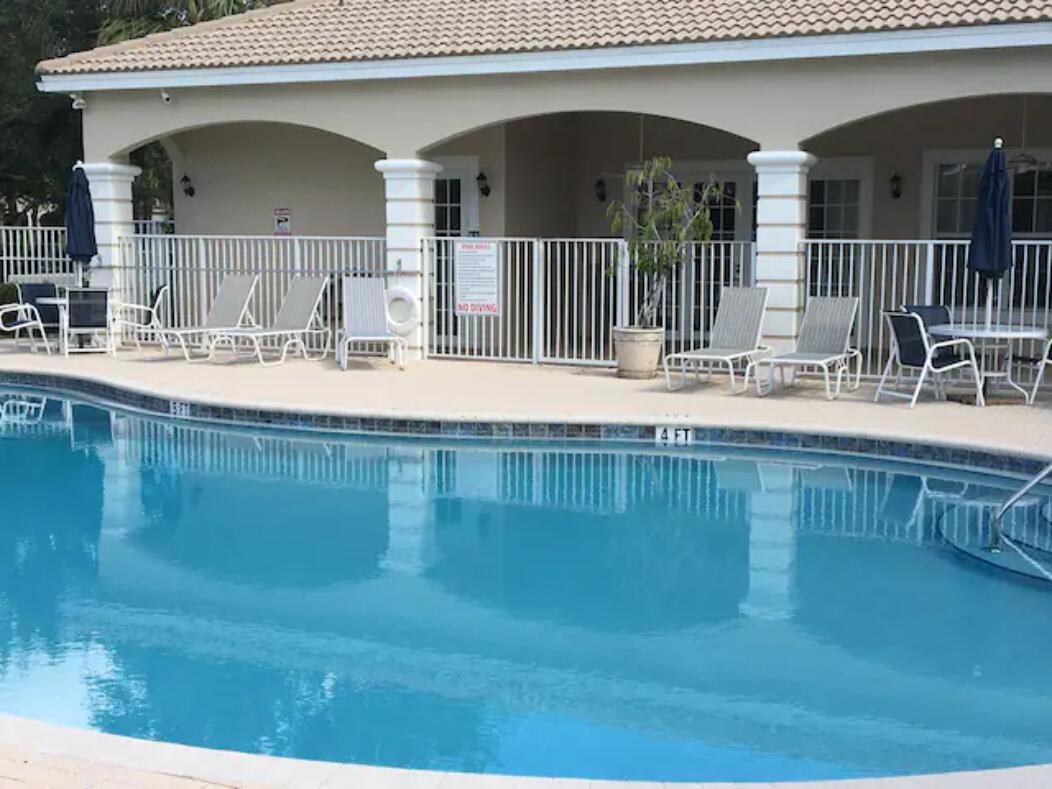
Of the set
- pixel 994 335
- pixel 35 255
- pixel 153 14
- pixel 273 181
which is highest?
pixel 153 14

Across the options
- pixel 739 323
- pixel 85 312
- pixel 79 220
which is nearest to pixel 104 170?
pixel 79 220

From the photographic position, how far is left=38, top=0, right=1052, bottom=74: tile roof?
41.8 feet

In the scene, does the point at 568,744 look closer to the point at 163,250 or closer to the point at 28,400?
the point at 28,400

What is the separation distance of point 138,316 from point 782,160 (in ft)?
30.7

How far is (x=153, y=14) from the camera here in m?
23.7

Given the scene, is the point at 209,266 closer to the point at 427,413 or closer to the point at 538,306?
the point at 538,306

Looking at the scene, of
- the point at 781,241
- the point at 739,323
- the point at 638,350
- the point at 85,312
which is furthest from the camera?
the point at 85,312

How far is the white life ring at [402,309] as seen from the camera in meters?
15.3

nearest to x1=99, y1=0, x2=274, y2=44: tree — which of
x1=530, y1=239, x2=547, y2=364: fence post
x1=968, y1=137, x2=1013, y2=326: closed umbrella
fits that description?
x1=530, y1=239, x2=547, y2=364: fence post

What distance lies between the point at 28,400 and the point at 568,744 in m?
10.6

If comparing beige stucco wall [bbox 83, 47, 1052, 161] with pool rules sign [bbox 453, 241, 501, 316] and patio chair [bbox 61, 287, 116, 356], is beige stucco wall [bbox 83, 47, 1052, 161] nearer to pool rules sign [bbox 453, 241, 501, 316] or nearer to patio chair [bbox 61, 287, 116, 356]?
pool rules sign [bbox 453, 241, 501, 316]

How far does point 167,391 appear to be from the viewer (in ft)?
40.5

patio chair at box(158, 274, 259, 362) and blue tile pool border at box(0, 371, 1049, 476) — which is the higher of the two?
patio chair at box(158, 274, 259, 362)

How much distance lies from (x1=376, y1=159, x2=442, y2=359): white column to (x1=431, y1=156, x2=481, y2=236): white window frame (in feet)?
5.59
